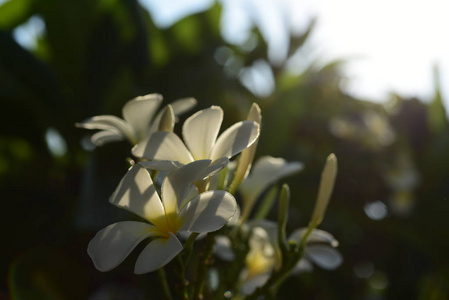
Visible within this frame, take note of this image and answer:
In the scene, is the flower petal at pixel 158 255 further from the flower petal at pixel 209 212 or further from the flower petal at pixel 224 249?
the flower petal at pixel 224 249

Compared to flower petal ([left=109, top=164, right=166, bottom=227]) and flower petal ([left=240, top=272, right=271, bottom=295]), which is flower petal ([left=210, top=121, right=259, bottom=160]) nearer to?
flower petal ([left=109, top=164, right=166, bottom=227])

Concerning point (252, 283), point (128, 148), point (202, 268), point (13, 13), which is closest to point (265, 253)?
point (252, 283)

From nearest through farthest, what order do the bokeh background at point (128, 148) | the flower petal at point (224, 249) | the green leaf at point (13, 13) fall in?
the flower petal at point (224, 249), the bokeh background at point (128, 148), the green leaf at point (13, 13)

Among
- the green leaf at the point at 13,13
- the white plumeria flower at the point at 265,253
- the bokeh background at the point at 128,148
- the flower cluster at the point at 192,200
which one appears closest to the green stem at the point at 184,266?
the flower cluster at the point at 192,200

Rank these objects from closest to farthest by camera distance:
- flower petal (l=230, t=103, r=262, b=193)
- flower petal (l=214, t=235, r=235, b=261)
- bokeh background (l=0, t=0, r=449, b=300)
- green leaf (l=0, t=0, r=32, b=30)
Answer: flower petal (l=230, t=103, r=262, b=193) < flower petal (l=214, t=235, r=235, b=261) < bokeh background (l=0, t=0, r=449, b=300) < green leaf (l=0, t=0, r=32, b=30)

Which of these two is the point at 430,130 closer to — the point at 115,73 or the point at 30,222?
the point at 115,73

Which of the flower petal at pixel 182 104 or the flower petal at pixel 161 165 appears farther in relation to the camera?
the flower petal at pixel 182 104

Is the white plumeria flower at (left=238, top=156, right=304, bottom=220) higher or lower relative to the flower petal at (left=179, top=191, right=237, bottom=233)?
lower

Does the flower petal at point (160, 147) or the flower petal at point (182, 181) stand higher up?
the flower petal at point (160, 147)

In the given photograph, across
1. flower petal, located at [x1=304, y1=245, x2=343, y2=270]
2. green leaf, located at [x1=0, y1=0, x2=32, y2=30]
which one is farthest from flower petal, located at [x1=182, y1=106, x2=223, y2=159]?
green leaf, located at [x1=0, y1=0, x2=32, y2=30]
